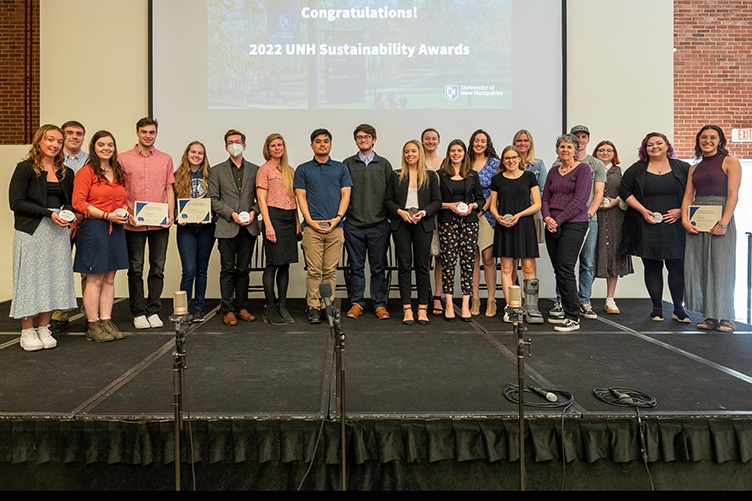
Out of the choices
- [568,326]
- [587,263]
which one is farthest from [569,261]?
[587,263]

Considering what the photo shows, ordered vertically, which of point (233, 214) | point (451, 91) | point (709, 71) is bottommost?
point (233, 214)

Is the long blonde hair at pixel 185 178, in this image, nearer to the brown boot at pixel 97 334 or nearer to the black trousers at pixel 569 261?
the brown boot at pixel 97 334

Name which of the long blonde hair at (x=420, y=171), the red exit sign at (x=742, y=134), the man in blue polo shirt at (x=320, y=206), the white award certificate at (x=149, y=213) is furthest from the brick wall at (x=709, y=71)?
the white award certificate at (x=149, y=213)

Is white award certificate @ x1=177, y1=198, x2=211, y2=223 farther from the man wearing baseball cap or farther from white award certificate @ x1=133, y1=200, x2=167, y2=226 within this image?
the man wearing baseball cap

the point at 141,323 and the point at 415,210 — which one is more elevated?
the point at 415,210

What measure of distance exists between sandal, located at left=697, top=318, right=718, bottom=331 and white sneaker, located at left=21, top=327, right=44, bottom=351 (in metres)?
4.69

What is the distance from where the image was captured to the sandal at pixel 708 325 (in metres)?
3.64

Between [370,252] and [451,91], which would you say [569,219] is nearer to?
[370,252]

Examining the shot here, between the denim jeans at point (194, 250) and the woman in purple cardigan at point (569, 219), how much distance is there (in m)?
2.77

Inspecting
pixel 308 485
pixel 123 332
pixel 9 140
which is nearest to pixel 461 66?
pixel 123 332

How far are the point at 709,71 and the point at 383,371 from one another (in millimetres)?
8226

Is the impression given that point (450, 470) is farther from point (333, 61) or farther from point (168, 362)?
point (333, 61)

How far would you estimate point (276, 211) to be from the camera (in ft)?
12.7

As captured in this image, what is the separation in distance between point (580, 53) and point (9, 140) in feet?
25.2
